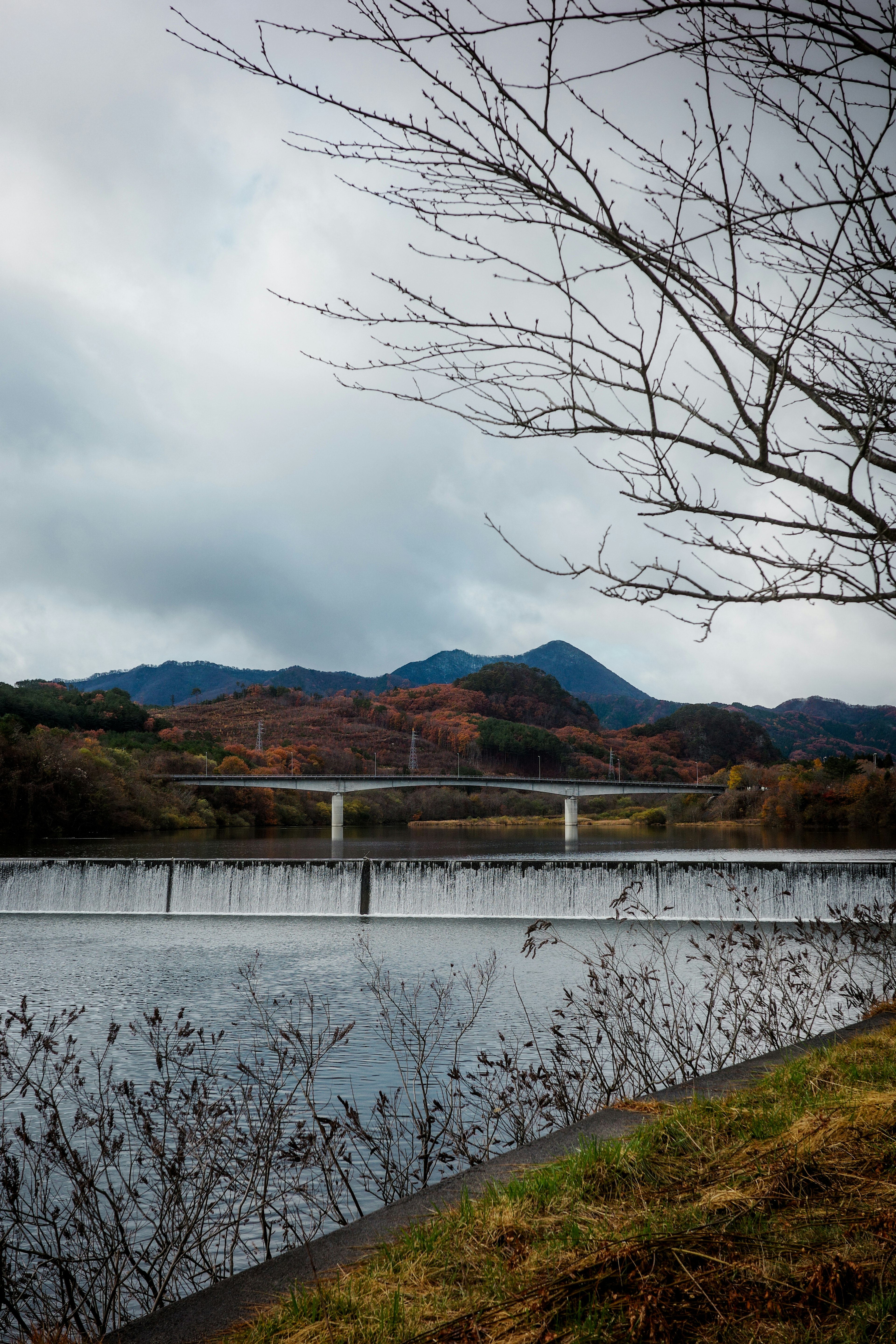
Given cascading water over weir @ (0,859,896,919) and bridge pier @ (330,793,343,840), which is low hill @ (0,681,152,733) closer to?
bridge pier @ (330,793,343,840)

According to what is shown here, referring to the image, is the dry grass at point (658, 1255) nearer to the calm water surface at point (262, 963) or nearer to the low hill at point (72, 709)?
the calm water surface at point (262, 963)

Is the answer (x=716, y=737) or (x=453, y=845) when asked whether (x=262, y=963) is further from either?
(x=716, y=737)

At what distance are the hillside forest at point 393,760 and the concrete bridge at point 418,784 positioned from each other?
1284 millimetres

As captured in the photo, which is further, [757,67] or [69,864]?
[69,864]

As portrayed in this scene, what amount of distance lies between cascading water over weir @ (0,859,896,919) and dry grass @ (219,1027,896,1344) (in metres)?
15.9

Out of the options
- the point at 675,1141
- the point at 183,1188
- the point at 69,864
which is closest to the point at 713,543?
the point at 675,1141

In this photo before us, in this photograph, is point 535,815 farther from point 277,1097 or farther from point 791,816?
point 277,1097

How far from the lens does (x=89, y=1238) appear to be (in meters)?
3.90

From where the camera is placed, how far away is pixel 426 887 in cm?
2178

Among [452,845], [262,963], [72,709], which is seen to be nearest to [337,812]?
[452,845]

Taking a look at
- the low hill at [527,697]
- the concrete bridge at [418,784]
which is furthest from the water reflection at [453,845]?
the low hill at [527,697]

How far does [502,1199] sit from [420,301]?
3.18 m

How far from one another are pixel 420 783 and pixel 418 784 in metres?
0.14

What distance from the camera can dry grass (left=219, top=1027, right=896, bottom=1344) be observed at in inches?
78.5
